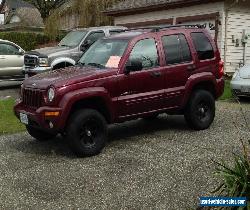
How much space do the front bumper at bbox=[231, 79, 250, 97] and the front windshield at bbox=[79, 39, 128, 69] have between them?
5.51m

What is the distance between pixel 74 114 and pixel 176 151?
180 centimetres

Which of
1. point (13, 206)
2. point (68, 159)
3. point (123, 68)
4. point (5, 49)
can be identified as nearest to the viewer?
point (13, 206)

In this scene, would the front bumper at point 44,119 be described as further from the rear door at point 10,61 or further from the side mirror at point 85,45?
the rear door at point 10,61

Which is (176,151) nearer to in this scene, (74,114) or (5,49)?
(74,114)

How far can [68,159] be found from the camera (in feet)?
23.6

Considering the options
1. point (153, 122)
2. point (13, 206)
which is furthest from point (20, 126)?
point (13, 206)

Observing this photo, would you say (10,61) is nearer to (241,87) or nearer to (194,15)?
(194,15)

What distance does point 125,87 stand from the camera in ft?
25.5

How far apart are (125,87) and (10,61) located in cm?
1069

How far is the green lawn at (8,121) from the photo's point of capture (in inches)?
377

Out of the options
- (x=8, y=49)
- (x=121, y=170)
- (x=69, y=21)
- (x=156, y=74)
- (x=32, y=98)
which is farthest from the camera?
(x=69, y=21)

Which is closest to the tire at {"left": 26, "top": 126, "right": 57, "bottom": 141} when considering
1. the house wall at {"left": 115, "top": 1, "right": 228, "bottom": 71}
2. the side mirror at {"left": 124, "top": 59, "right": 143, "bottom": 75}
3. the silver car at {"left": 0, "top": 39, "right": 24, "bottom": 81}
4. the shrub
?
the side mirror at {"left": 124, "top": 59, "right": 143, "bottom": 75}

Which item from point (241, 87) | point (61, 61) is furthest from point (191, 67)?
point (61, 61)

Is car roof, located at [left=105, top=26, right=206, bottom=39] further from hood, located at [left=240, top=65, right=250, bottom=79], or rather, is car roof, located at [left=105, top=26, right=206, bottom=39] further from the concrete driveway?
hood, located at [left=240, top=65, right=250, bottom=79]
